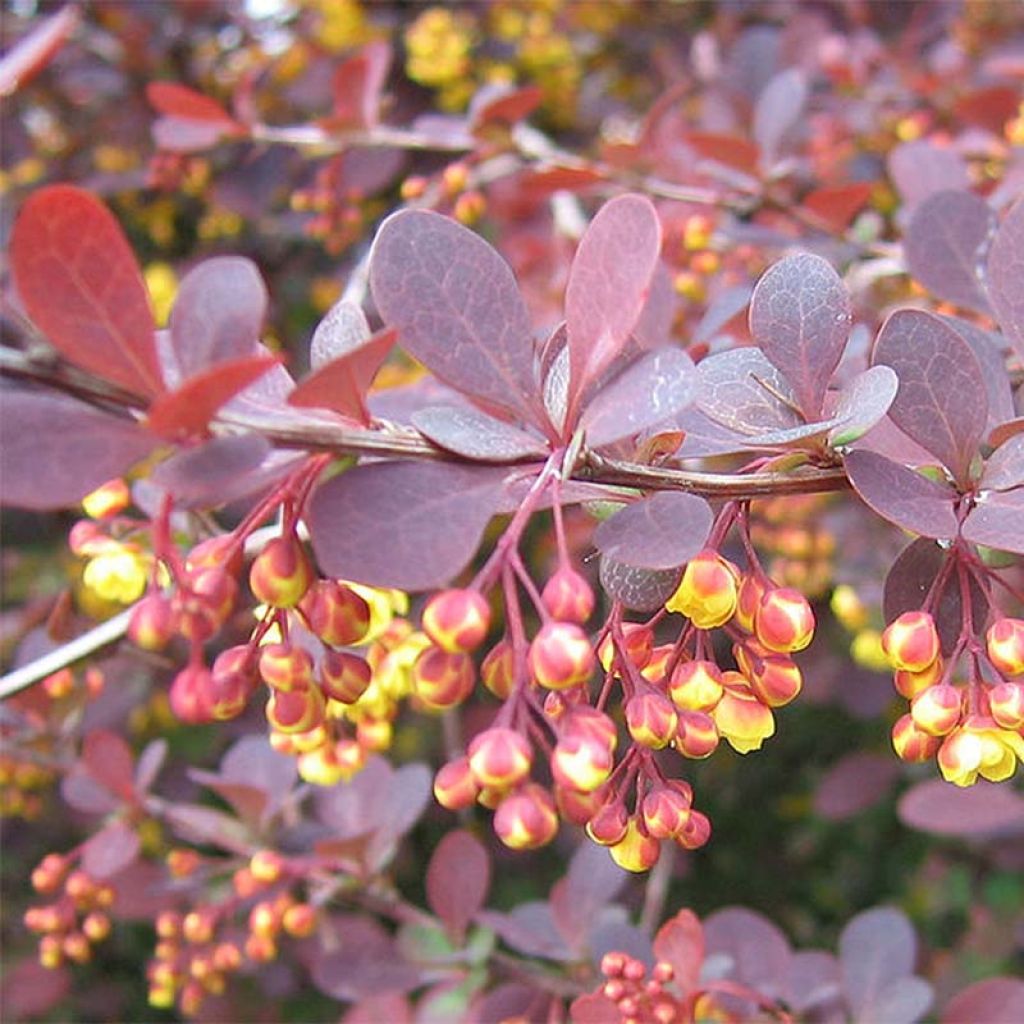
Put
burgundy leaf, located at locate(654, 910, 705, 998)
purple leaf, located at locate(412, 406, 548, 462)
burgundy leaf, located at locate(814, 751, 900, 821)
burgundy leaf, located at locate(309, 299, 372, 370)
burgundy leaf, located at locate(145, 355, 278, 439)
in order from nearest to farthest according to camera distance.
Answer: burgundy leaf, located at locate(145, 355, 278, 439), purple leaf, located at locate(412, 406, 548, 462), burgundy leaf, located at locate(309, 299, 372, 370), burgundy leaf, located at locate(654, 910, 705, 998), burgundy leaf, located at locate(814, 751, 900, 821)

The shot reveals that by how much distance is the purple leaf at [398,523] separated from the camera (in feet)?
1.82

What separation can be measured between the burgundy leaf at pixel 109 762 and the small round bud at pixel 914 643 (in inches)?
36.2

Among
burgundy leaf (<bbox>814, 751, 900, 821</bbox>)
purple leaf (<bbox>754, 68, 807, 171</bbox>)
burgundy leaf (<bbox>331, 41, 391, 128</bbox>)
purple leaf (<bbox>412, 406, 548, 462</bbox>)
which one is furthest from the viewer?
burgundy leaf (<bbox>814, 751, 900, 821</bbox>)

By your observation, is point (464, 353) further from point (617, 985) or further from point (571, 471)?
point (617, 985)

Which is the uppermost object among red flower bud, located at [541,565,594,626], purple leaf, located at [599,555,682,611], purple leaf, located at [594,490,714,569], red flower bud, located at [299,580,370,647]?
purple leaf, located at [594,490,714,569]

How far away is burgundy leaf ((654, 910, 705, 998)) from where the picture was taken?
3.10 feet

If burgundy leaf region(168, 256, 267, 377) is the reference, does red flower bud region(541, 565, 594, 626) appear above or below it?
below

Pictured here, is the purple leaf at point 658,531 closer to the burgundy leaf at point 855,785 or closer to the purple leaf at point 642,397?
the purple leaf at point 642,397

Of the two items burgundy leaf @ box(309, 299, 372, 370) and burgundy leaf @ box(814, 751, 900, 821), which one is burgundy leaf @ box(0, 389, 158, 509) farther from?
burgundy leaf @ box(814, 751, 900, 821)

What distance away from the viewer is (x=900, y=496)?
65cm

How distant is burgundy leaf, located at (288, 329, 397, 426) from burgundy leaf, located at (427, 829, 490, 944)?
72 cm

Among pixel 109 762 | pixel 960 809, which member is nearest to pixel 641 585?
pixel 109 762

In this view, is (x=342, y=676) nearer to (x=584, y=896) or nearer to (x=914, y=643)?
(x=914, y=643)

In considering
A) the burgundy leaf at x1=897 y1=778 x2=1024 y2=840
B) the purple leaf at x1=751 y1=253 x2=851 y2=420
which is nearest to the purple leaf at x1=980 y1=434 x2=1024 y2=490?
the purple leaf at x1=751 y1=253 x2=851 y2=420
